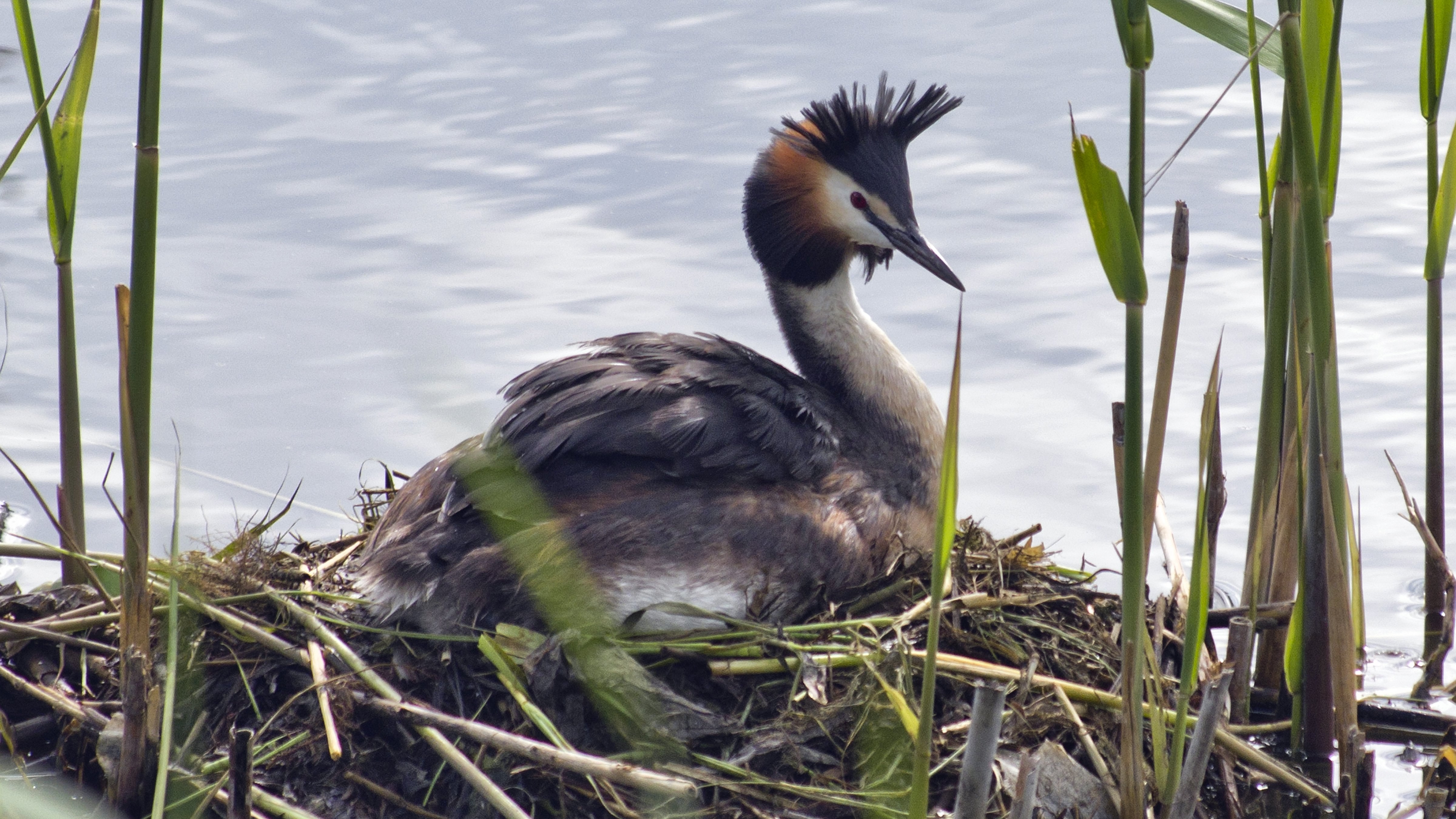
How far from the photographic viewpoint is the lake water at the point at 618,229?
5.75 metres

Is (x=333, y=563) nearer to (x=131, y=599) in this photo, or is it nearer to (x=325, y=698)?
(x=325, y=698)

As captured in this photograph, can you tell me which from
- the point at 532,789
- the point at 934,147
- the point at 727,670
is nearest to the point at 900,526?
the point at 727,670

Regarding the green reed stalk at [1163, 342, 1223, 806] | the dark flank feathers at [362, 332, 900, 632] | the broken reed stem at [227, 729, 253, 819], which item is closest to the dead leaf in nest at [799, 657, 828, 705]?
the dark flank feathers at [362, 332, 900, 632]

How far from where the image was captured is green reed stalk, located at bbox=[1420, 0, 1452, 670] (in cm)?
371

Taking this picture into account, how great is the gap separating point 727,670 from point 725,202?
4224 millimetres

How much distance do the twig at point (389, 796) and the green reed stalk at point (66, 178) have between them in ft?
2.74

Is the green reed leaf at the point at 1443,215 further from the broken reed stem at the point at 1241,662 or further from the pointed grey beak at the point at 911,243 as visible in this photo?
the pointed grey beak at the point at 911,243

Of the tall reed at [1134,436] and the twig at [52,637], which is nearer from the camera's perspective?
the tall reed at [1134,436]

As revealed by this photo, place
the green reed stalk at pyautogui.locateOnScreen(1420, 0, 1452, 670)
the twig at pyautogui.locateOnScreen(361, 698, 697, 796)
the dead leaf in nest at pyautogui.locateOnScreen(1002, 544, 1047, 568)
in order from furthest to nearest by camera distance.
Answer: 1. the dead leaf in nest at pyautogui.locateOnScreen(1002, 544, 1047, 568)
2. the green reed stalk at pyautogui.locateOnScreen(1420, 0, 1452, 670)
3. the twig at pyautogui.locateOnScreen(361, 698, 697, 796)

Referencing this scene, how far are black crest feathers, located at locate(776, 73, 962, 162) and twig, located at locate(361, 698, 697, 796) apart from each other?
2175 mm

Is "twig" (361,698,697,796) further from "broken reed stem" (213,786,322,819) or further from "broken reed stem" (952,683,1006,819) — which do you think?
"broken reed stem" (952,683,1006,819)

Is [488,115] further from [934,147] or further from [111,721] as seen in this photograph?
[111,721]

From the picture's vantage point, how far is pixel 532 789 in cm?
331

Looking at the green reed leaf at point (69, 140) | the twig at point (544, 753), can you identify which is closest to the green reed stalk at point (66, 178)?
the green reed leaf at point (69, 140)
